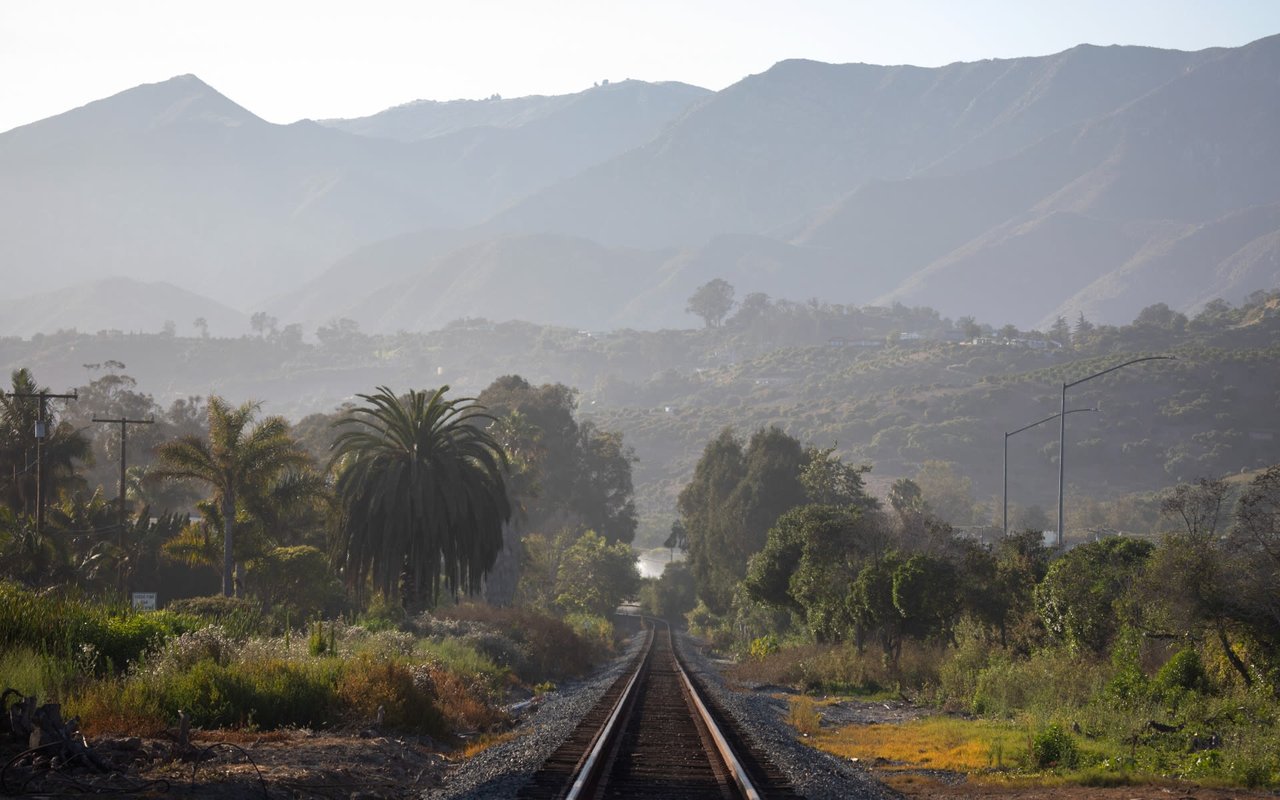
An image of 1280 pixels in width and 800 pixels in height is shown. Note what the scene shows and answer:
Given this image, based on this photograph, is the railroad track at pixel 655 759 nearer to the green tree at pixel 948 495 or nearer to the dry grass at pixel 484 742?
the dry grass at pixel 484 742

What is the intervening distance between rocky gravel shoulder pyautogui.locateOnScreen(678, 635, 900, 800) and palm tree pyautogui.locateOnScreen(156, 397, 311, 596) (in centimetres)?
2574

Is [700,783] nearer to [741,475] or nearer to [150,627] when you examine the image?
[150,627]

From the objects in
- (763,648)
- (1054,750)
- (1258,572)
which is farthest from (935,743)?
(763,648)

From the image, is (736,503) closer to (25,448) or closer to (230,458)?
(230,458)

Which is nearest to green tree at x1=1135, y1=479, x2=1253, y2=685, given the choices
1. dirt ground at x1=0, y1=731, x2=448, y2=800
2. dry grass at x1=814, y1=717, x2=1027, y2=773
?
dry grass at x1=814, y1=717, x2=1027, y2=773

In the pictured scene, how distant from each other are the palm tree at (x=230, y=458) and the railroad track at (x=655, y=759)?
25.5m

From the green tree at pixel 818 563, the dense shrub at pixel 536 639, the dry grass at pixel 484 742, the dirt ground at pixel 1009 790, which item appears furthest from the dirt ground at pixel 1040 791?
the green tree at pixel 818 563

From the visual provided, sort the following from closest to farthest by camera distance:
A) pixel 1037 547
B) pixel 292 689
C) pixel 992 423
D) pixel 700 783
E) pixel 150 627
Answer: pixel 700 783
pixel 292 689
pixel 150 627
pixel 1037 547
pixel 992 423

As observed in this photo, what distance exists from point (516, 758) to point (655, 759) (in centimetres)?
200

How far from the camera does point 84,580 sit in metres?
46.6

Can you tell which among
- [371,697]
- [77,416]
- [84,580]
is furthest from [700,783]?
[77,416]

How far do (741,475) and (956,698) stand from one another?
64.7m

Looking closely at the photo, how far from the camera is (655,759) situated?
17750 mm

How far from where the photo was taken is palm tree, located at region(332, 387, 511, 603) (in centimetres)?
4156
